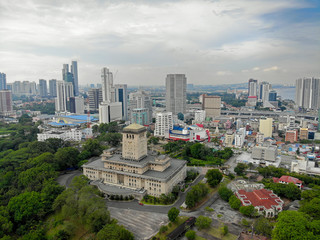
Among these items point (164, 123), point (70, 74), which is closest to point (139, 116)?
point (164, 123)

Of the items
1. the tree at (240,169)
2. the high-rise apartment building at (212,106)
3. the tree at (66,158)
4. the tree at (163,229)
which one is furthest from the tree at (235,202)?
the high-rise apartment building at (212,106)

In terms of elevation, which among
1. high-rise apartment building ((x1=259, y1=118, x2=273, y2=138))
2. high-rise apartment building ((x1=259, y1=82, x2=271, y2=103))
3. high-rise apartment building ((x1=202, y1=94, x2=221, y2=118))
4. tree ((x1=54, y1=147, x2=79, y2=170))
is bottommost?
tree ((x1=54, y1=147, x2=79, y2=170))

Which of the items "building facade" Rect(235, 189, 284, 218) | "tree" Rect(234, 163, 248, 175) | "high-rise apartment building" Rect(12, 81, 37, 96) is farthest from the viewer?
"high-rise apartment building" Rect(12, 81, 37, 96)

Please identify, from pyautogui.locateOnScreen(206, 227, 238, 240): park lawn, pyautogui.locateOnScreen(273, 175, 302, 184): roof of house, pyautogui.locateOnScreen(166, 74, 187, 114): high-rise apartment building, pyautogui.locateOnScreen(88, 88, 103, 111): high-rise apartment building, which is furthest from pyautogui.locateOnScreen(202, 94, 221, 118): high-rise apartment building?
pyautogui.locateOnScreen(206, 227, 238, 240): park lawn

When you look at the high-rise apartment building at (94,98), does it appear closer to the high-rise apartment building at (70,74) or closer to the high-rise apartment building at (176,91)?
the high-rise apartment building at (176,91)

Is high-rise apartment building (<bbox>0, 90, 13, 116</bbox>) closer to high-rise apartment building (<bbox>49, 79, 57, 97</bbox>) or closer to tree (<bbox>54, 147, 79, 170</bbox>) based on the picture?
high-rise apartment building (<bbox>49, 79, 57, 97</bbox>)

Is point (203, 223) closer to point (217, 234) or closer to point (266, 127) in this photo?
point (217, 234)

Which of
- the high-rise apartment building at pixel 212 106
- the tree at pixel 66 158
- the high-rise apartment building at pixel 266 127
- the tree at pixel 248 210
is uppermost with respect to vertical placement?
the high-rise apartment building at pixel 212 106
